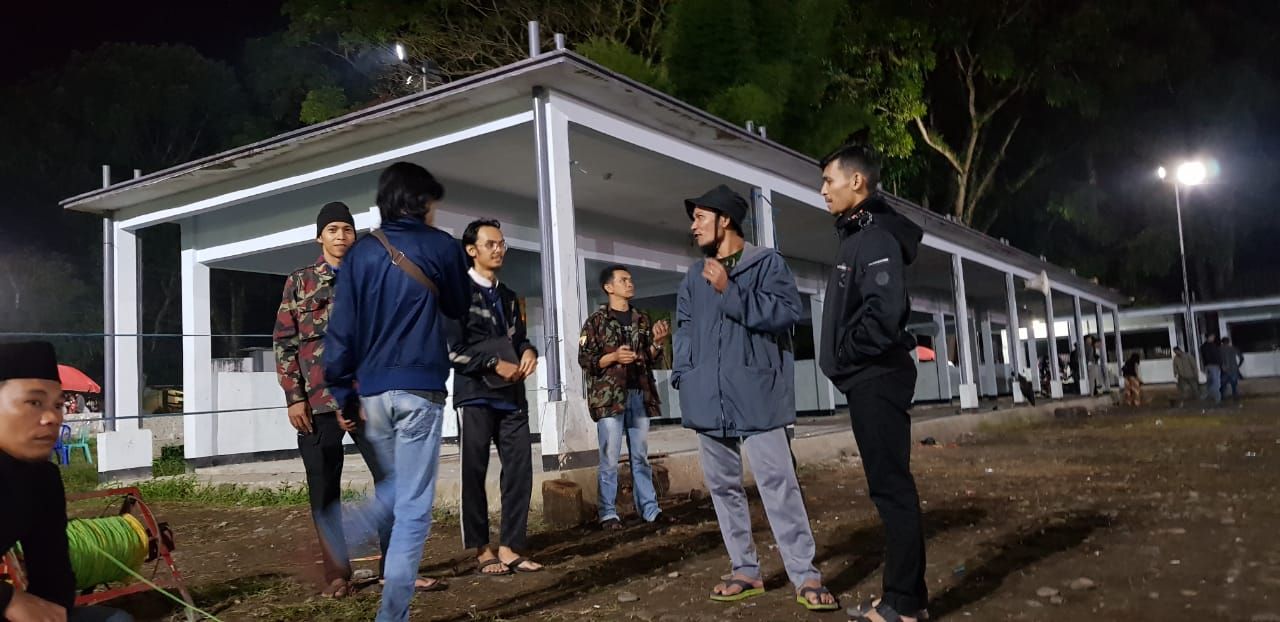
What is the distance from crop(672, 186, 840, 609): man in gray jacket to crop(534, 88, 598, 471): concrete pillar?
3.20 metres

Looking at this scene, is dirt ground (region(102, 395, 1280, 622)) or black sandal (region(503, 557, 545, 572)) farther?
black sandal (region(503, 557, 545, 572))

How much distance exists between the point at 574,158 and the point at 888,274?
7.01 metres

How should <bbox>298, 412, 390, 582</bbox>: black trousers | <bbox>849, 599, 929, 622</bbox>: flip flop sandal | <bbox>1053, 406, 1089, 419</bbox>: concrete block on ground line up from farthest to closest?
<bbox>1053, 406, 1089, 419</bbox>: concrete block on ground < <bbox>298, 412, 390, 582</bbox>: black trousers < <bbox>849, 599, 929, 622</bbox>: flip flop sandal

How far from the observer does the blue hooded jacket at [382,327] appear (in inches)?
116

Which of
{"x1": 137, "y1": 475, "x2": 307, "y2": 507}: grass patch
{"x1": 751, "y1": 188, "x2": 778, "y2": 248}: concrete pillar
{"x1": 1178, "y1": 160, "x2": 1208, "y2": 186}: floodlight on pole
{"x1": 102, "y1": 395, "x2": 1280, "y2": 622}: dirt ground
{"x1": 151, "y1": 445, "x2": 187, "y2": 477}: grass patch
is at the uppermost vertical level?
{"x1": 1178, "y1": 160, "x2": 1208, "y2": 186}: floodlight on pole

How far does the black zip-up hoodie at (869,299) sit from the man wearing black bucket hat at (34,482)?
2421 millimetres

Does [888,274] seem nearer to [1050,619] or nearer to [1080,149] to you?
[1050,619]

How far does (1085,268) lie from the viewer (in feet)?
107

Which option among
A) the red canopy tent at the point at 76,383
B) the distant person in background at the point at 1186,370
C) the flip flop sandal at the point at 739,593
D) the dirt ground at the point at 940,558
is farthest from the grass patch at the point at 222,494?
the distant person in background at the point at 1186,370

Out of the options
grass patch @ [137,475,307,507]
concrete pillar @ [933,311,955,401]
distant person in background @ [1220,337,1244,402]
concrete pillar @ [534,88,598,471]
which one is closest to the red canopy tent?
grass patch @ [137,475,307,507]

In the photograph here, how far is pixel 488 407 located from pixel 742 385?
146 centimetres

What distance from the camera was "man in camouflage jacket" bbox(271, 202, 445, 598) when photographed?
3926 mm

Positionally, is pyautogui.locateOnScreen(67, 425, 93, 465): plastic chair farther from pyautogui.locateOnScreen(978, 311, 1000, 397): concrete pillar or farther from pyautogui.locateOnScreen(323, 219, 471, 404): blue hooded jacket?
pyautogui.locateOnScreen(978, 311, 1000, 397): concrete pillar

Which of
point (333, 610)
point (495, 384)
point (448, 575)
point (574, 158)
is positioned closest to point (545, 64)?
point (574, 158)
